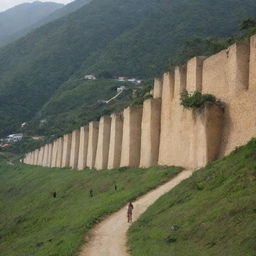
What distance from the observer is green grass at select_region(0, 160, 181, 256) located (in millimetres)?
16812

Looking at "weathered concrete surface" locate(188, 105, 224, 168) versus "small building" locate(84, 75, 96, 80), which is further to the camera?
"small building" locate(84, 75, 96, 80)

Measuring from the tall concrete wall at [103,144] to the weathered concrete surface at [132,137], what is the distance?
3912 millimetres

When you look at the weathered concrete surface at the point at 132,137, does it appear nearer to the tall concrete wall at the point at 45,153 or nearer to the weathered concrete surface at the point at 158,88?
the weathered concrete surface at the point at 158,88

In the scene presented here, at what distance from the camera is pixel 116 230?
16109mm

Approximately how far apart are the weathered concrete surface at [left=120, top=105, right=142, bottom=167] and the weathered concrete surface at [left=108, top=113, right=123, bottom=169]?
152 centimetres

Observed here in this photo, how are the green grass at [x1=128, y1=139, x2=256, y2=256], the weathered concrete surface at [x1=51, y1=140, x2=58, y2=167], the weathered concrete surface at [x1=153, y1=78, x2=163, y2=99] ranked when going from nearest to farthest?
the green grass at [x1=128, y1=139, x2=256, y2=256], the weathered concrete surface at [x1=153, y1=78, x2=163, y2=99], the weathered concrete surface at [x1=51, y1=140, x2=58, y2=167]

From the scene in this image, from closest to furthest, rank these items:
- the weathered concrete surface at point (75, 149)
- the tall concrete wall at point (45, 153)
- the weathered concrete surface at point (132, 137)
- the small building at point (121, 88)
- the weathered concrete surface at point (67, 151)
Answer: the weathered concrete surface at point (132, 137)
the weathered concrete surface at point (75, 149)
the weathered concrete surface at point (67, 151)
the tall concrete wall at point (45, 153)
the small building at point (121, 88)

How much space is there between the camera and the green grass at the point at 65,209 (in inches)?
662

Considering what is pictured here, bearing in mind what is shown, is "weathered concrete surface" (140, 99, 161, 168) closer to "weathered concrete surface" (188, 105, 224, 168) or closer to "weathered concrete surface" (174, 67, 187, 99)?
"weathered concrete surface" (174, 67, 187, 99)

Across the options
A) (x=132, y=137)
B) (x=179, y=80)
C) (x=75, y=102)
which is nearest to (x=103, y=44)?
(x=75, y=102)

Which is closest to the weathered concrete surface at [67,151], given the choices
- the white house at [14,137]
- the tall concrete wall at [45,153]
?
the tall concrete wall at [45,153]

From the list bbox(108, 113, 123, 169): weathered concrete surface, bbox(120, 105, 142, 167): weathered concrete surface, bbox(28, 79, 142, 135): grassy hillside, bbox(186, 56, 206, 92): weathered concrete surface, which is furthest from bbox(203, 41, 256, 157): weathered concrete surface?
bbox(28, 79, 142, 135): grassy hillside

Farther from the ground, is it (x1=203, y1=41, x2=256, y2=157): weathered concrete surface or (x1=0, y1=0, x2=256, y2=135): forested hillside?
(x1=0, y1=0, x2=256, y2=135): forested hillside

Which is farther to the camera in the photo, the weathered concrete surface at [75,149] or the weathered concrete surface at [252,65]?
the weathered concrete surface at [75,149]
